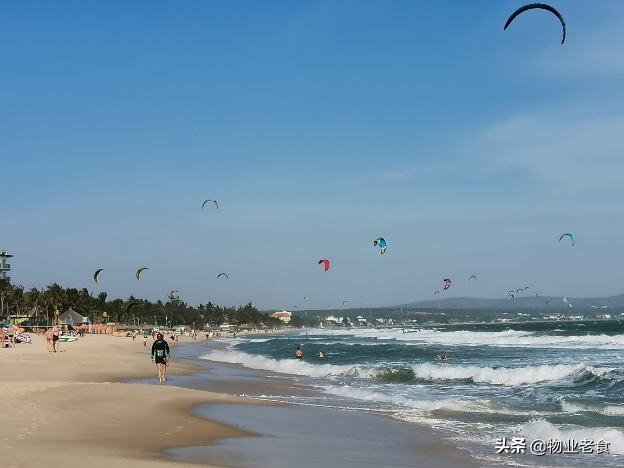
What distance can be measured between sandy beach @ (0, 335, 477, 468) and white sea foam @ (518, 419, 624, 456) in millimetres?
1796

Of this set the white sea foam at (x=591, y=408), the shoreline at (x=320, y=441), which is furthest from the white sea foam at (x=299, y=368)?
the white sea foam at (x=591, y=408)

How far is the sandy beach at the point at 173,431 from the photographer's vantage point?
784 cm

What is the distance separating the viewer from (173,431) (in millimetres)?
10156

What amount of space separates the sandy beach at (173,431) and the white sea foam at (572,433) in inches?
70.7

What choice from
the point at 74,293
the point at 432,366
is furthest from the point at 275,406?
the point at 74,293

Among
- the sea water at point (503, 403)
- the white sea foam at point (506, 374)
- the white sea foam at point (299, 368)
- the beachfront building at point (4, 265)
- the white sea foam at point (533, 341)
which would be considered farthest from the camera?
the beachfront building at point (4, 265)

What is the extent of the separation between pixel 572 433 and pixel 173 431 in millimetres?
6451

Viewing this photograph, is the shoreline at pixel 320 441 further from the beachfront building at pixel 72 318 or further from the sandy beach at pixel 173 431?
the beachfront building at pixel 72 318

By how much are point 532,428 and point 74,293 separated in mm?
91274

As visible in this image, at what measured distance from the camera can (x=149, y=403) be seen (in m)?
13.0

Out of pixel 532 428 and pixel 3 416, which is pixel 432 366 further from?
pixel 3 416

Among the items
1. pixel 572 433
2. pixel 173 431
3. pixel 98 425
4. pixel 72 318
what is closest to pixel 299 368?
pixel 572 433

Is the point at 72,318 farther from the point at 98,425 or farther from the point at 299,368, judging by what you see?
the point at 98,425

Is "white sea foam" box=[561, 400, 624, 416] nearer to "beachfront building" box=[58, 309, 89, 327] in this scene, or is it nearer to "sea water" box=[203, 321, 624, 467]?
"sea water" box=[203, 321, 624, 467]
